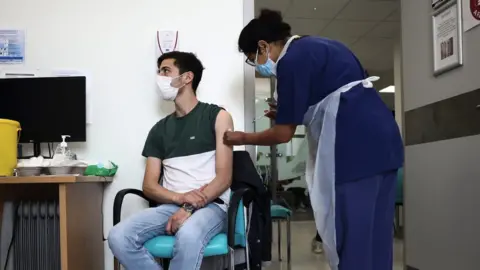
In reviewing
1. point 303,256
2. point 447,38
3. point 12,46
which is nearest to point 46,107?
point 12,46

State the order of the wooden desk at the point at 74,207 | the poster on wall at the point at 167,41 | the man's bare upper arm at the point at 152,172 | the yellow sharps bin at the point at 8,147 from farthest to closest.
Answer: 1. the poster on wall at the point at 167,41
2. the man's bare upper arm at the point at 152,172
3. the yellow sharps bin at the point at 8,147
4. the wooden desk at the point at 74,207

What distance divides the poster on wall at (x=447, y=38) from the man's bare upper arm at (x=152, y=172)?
5.49 feet

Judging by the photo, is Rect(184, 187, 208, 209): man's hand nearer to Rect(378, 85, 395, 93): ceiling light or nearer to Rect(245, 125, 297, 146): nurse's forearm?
Rect(245, 125, 297, 146): nurse's forearm

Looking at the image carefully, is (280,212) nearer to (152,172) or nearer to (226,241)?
(152,172)

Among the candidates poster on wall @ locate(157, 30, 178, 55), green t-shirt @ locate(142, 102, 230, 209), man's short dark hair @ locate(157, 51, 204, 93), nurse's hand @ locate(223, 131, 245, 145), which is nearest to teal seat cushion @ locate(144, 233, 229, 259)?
green t-shirt @ locate(142, 102, 230, 209)

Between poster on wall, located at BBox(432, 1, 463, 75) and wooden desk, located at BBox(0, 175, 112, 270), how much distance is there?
1989 mm

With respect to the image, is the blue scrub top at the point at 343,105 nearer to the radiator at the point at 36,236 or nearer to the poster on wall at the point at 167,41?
the poster on wall at the point at 167,41

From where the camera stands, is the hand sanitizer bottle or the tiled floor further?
the tiled floor

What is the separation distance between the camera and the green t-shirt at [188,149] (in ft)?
7.25

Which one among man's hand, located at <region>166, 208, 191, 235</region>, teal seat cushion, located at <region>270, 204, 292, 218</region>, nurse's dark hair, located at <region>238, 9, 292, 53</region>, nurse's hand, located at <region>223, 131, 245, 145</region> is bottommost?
teal seat cushion, located at <region>270, 204, 292, 218</region>

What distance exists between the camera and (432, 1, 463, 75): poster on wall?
244 cm

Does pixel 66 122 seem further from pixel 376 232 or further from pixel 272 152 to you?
pixel 272 152

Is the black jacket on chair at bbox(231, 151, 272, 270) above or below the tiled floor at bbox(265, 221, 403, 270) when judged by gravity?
above

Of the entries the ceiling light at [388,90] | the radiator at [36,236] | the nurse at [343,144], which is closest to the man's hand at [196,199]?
the nurse at [343,144]
